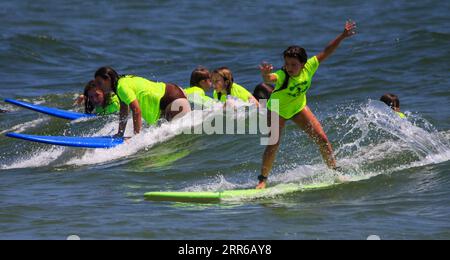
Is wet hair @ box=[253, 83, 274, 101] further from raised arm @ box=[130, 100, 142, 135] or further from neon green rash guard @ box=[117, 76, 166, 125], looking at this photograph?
raised arm @ box=[130, 100, 142, 135]

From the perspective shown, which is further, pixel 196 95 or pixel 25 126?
pixel 25 126

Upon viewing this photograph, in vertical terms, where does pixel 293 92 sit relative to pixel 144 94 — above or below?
below

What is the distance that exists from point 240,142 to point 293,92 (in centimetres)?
355

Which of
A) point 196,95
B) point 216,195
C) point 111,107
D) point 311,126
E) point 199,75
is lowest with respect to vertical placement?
point 216,195

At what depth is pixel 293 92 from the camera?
28.6ft

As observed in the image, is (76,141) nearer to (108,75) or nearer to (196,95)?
(108,75)

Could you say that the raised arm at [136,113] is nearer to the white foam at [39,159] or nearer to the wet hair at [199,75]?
the white foam at [39,159]

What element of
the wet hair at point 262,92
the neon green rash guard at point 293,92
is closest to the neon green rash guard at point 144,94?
the wet hair at point 262,92

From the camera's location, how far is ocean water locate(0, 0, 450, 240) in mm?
7977

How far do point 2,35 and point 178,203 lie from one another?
16.2 meters

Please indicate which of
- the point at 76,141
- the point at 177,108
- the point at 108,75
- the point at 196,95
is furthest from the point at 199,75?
the point at 76,141

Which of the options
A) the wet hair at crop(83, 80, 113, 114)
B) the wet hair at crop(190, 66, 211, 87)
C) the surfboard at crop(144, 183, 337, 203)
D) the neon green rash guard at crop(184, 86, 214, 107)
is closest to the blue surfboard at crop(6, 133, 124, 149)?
the neon green rash guard at crop(184, 86, 214, 107)

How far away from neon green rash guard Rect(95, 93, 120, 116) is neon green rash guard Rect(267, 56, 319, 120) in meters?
5.40

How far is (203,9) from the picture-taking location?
2723 centimetres
